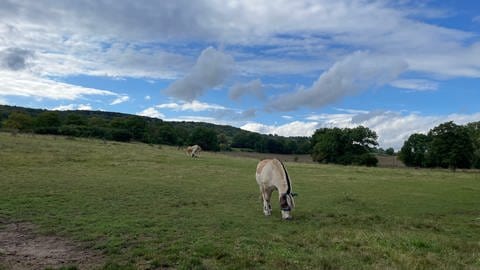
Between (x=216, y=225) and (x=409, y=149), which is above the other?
(x=409, y=149)

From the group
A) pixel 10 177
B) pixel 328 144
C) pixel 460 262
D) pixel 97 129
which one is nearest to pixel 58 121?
pixel 97 129

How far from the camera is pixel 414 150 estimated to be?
82438mm

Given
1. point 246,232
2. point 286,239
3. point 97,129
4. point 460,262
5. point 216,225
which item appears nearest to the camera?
point 460,262

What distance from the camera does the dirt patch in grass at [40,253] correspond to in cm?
747

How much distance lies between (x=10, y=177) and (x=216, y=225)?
14954mm

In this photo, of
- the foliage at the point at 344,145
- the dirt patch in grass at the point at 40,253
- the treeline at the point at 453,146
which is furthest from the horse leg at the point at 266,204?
the foliage at the point at 344,145

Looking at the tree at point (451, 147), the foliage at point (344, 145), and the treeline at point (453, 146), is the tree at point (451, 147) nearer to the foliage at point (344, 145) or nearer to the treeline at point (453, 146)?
the treeline at point (453, 146)

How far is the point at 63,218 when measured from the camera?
1207 centimetres

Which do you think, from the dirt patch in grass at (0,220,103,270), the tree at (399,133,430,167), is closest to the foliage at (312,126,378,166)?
the tree at (399,133,430,167)

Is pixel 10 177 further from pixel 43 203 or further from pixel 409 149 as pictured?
pixel 409 149

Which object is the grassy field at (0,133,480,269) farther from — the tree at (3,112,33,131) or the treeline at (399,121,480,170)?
the tree at (3,112,33,131)

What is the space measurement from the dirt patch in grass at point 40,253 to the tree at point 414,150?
80.5 meters

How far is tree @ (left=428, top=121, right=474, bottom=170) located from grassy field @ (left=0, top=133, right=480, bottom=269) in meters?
47.4

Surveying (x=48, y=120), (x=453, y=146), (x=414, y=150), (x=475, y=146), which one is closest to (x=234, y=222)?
(x=453, y=146)
